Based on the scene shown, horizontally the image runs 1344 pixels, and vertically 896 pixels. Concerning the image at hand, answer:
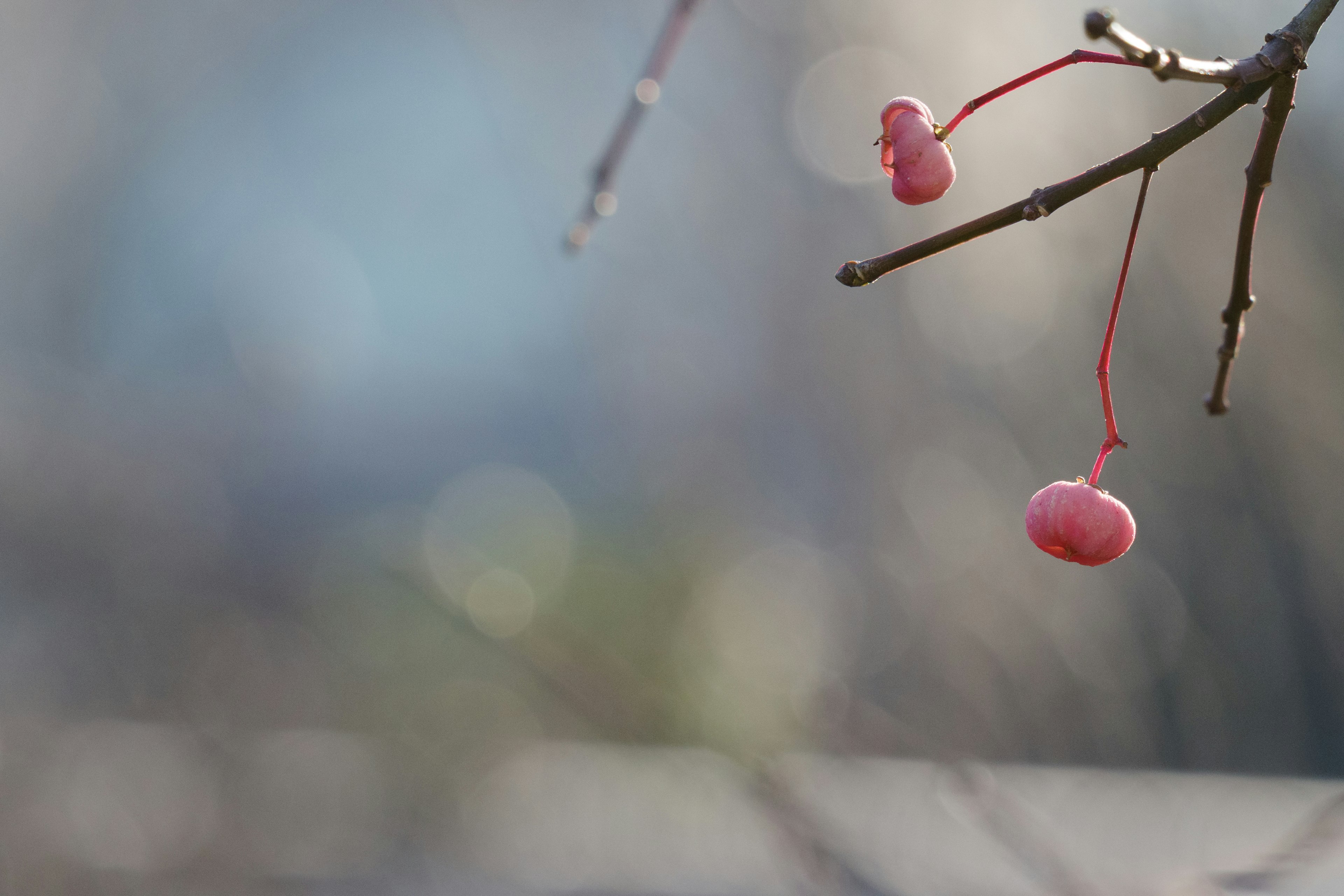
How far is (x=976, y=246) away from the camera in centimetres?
253

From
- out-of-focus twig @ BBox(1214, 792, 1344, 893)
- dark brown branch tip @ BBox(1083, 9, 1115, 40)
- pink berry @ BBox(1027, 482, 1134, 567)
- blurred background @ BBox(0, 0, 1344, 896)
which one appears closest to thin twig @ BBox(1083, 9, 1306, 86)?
dark brown branch tip @ BBox(1083, 9, 1115, 40)

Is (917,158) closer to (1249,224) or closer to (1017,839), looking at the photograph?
(1249,224)

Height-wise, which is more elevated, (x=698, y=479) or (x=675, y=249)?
(x=675, y=249)

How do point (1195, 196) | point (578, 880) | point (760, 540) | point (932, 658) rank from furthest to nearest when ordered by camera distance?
point (760, 540)
point (932, 658)
point (1195, 196)
point (578, 880)

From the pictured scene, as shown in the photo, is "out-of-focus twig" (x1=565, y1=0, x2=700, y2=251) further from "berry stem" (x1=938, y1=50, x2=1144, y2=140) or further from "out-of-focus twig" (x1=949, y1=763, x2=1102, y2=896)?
"out-of-focus twig" (x1=949, y1=763, x2=1102, y2=896)

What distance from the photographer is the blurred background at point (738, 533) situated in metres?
2.14

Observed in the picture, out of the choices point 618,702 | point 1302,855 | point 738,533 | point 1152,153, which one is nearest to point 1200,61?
point 1152,153

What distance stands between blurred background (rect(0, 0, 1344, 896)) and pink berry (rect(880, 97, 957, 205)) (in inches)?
A: 51.6

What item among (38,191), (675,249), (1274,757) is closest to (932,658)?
(1274,757)

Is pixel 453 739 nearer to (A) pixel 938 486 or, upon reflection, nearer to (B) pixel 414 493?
(A) pixel 938 486

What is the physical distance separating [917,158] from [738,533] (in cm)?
251

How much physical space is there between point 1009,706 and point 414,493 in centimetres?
257

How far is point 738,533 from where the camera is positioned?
2.82 meters

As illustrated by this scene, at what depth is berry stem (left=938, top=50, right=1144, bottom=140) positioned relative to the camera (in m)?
0.30
